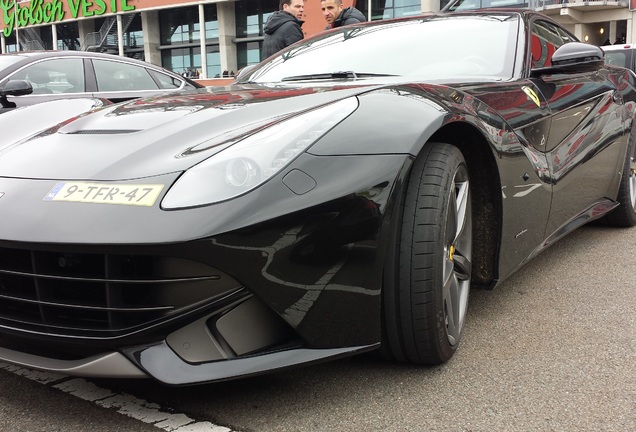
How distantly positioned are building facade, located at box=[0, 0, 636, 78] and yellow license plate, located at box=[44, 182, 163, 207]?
31.5 meters

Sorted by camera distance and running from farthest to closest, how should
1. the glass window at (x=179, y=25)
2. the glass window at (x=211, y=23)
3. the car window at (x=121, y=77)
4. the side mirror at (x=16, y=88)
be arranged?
1. the glass window at (x=179, y=25)
2. the glass window at (x=211, y=23)
3. the car window at (x=121, y=77)
4. the side mirror at (x=16, y=88)

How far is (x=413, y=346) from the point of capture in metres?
1.94

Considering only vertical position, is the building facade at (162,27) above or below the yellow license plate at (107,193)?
below

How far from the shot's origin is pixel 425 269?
187 centimetres

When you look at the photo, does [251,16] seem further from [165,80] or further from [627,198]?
[627,198]

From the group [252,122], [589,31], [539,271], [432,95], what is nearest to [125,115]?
[252,122]

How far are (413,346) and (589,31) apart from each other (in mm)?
28260

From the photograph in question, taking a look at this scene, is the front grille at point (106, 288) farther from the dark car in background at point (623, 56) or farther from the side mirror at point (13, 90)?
the dark car in background at point (623, 56)

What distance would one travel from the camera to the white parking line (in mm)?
1692

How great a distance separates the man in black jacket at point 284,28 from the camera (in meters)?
5.62

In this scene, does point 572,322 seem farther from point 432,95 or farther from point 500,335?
point 432,95

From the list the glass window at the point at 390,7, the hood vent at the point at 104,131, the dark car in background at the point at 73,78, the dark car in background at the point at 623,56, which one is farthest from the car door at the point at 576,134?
the glass window at the point at 390,7

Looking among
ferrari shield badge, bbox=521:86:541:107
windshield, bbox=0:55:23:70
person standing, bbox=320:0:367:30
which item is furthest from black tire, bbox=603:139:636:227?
windshield, bbox=0:55:23:70

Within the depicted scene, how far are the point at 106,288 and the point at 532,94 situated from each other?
185cm
